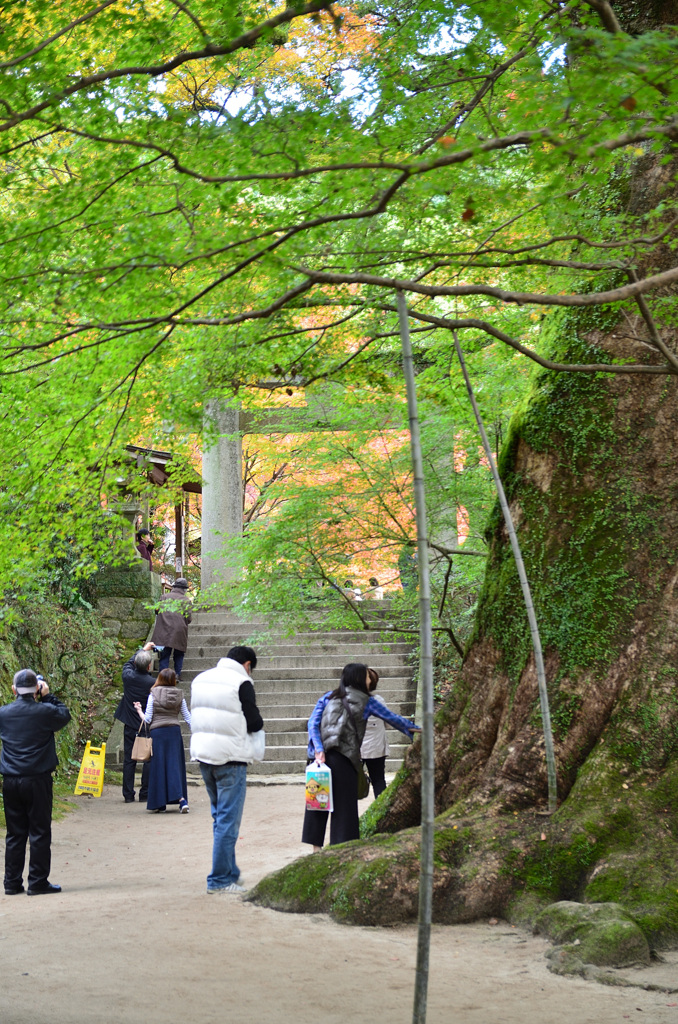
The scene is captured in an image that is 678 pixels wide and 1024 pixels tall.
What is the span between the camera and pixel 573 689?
6.08m

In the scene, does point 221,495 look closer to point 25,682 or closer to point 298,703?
point 298,703

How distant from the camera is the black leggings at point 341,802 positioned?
7.41 metres

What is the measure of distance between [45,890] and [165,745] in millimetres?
3899

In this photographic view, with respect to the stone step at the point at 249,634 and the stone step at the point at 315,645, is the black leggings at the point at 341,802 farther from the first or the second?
the stone step at the point at 249,634

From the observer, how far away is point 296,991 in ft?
14.9

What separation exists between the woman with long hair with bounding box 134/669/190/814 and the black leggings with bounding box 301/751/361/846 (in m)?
3.99

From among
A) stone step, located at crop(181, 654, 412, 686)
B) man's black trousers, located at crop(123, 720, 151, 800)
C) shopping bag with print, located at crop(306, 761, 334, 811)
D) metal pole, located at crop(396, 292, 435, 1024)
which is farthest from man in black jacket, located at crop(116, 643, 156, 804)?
metal pole, located at crop(396, 292, 435, 1024)

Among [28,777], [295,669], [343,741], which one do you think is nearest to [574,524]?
[343,741]

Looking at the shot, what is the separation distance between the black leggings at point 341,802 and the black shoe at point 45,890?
75.4 inches

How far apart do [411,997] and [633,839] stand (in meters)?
1.61

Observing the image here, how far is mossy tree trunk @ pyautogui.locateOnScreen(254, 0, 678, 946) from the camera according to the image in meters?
5.47

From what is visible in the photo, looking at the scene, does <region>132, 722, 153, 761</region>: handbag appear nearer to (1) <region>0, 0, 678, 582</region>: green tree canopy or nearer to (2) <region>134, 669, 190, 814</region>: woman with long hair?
(2) <region>134, 669, 190, 814</region>: woman with long hair

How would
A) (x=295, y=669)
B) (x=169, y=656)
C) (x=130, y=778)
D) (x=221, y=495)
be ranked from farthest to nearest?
1. (x=221, y=495)
2. (x=295, y=669)
3. (x=169, y=656)
4. (x=130, y=778)

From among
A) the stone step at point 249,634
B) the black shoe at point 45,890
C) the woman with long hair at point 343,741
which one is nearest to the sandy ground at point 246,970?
the black shoe at point 45,890
